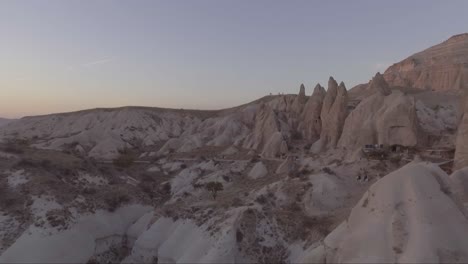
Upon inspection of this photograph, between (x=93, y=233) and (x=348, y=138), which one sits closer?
(x=93, y=233)

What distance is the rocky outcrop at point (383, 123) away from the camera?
40031 millimetres

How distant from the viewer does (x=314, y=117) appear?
64312mm

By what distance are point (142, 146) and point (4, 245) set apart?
65.9 metres

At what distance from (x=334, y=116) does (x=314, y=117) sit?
1012cm

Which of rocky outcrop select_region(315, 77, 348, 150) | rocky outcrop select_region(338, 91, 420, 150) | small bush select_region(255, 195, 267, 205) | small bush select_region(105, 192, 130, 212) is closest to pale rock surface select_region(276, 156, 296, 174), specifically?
rocky outcrop select_region(338, 91, 420, 150)

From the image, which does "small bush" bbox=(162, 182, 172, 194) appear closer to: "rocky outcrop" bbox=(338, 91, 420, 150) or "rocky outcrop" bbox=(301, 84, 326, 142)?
"rocky outcrop" bbox=(338, 91, 420, 150)

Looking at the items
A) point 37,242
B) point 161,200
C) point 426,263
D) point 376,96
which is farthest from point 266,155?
point 426,263

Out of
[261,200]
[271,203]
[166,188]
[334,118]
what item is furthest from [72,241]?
[334,118]

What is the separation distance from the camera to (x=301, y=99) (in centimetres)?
7738

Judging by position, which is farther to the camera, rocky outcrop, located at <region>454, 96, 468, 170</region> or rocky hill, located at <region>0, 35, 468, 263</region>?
rocky outcrop, located at <region>454, 96, 468, 170</region>

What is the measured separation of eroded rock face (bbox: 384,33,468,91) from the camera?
371 feet

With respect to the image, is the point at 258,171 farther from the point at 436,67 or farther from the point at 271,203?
the point at 436,67

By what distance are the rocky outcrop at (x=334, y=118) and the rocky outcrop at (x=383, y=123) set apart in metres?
4.63

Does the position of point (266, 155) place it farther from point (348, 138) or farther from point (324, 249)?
point (324, 249)
